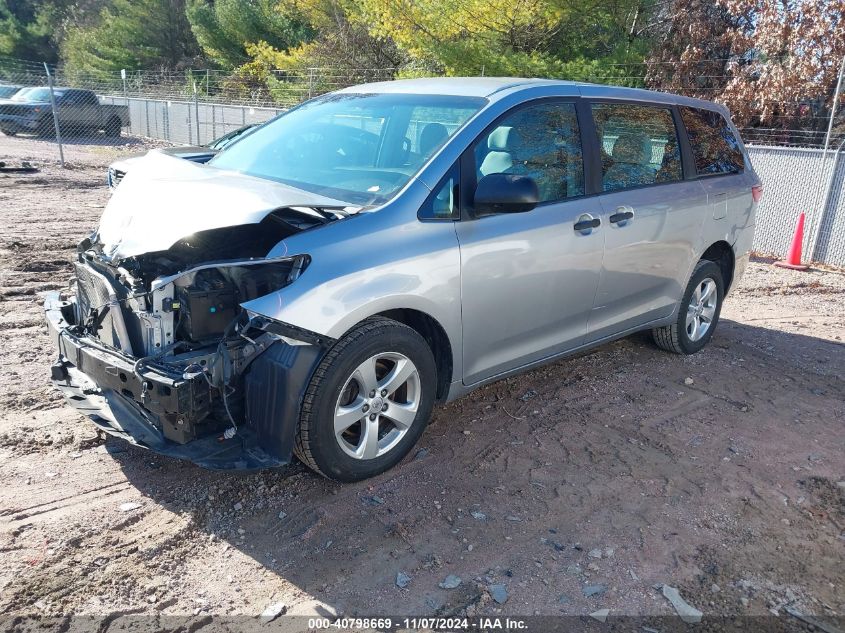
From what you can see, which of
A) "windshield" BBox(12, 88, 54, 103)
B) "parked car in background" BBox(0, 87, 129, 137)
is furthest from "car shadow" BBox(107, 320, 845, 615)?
"windshield" BBox(12, 88, 54, 103)

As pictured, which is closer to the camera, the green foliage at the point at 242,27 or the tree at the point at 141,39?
the green foliage at the point at 242,27

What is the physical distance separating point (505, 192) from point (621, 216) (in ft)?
4.05

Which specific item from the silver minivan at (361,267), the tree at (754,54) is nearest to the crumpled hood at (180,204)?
the silver minivan at (361,267)

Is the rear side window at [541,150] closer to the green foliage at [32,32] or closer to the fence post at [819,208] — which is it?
the fence post at [819,208]

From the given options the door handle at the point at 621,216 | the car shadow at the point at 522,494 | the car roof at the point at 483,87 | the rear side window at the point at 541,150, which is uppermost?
the car roof at the point at 483,87

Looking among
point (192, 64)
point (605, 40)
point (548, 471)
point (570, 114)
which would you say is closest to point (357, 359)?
point (548, 471)

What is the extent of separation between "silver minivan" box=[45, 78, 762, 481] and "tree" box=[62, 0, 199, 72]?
38615mm

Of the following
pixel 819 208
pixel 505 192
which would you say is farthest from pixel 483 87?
pixel 819 208

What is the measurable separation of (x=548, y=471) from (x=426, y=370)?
87 cm

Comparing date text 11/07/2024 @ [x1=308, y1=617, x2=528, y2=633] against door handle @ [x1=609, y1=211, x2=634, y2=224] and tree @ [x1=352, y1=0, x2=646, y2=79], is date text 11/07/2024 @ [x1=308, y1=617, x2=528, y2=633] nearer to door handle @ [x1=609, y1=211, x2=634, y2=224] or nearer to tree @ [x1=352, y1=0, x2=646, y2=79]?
door handle @ [x1=609, y1=211, x2=634, y2=224]

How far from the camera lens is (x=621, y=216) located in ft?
14.5

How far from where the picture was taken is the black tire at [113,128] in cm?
2342

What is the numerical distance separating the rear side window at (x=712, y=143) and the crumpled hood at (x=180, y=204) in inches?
122

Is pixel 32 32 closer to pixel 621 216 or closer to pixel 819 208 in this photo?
pixel 819 208
